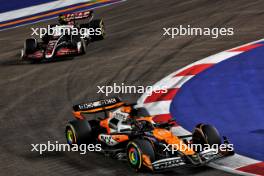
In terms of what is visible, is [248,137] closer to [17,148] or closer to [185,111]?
[185,111]

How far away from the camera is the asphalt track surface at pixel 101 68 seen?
1014cm

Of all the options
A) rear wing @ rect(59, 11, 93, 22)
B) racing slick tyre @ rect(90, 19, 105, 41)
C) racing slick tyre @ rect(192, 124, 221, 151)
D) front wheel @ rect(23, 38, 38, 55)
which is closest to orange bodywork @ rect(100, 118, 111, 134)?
racing slick tyre @ rect(192, 124, 221, 151)

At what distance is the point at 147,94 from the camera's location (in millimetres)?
13188

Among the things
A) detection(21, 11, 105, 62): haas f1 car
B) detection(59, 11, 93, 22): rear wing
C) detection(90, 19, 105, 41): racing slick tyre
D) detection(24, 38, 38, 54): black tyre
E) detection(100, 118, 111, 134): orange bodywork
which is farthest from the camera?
detection(90, 19, 105, 41): racing slick tyre

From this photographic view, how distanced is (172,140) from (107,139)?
1200mm

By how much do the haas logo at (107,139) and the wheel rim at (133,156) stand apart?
0.66 m

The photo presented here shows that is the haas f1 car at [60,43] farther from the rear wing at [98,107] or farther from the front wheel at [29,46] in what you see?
the rear wing at [98,107]

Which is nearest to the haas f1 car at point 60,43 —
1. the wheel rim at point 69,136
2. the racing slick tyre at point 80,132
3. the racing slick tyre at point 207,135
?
the wheel rim at point 69,136

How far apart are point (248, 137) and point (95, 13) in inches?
493

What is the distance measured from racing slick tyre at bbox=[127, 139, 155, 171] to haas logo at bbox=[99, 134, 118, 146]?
29.1 inches

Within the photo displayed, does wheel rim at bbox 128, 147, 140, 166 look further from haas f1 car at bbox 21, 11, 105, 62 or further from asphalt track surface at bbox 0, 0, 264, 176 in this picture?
haas f1 car at bbox 21, 11, 105, 62

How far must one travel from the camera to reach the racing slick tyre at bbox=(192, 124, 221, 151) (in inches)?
376

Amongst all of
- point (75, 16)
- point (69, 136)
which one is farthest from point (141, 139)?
point (75, 16)

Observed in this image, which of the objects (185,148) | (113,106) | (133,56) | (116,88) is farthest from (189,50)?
(185,148)
